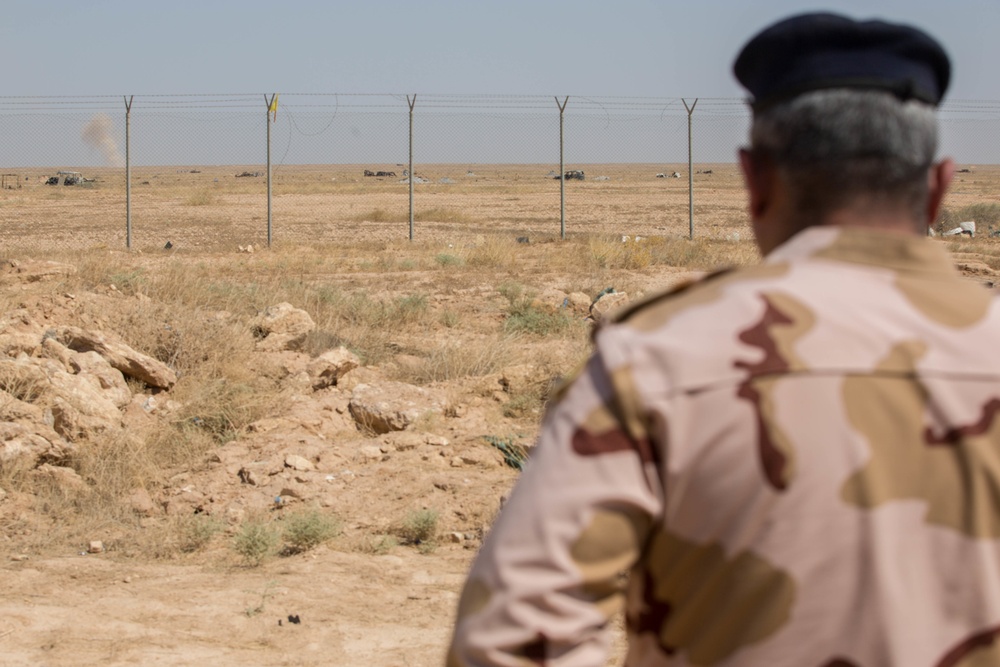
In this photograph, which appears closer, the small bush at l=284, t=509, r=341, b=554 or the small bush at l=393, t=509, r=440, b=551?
the small bush at l=284, t=509, r=341, b=554

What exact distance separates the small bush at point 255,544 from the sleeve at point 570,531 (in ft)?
13.1

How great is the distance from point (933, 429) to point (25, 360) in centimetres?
668

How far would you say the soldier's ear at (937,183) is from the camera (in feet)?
4.27

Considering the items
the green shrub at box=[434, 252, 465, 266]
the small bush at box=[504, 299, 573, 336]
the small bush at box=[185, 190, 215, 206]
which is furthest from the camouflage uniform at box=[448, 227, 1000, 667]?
the small bush at box=[185, 190, 215, 206]

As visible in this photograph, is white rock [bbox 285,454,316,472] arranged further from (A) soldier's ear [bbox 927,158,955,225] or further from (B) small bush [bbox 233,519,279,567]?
(A) soldier's ear [bbox 927,158,955,225]

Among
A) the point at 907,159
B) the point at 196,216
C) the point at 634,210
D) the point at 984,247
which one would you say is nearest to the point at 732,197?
the point at 634,210

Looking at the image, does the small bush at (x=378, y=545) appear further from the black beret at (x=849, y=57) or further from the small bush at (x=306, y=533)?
the black beret at (x=849, y=57)

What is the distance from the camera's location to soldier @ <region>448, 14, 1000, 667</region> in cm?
111

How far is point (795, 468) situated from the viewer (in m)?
1.11

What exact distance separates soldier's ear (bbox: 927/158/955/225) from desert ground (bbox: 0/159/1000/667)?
32 cm

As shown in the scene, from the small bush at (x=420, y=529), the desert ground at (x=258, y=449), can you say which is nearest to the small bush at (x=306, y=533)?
the desert ground at (x=258, y=449)

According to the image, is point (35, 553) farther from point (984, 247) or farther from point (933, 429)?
point (984, 247)

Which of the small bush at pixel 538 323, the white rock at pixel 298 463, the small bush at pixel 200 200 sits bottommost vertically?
the white rock at pixel 298 463

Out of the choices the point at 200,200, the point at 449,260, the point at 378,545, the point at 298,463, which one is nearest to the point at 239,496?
the point at 298,463
